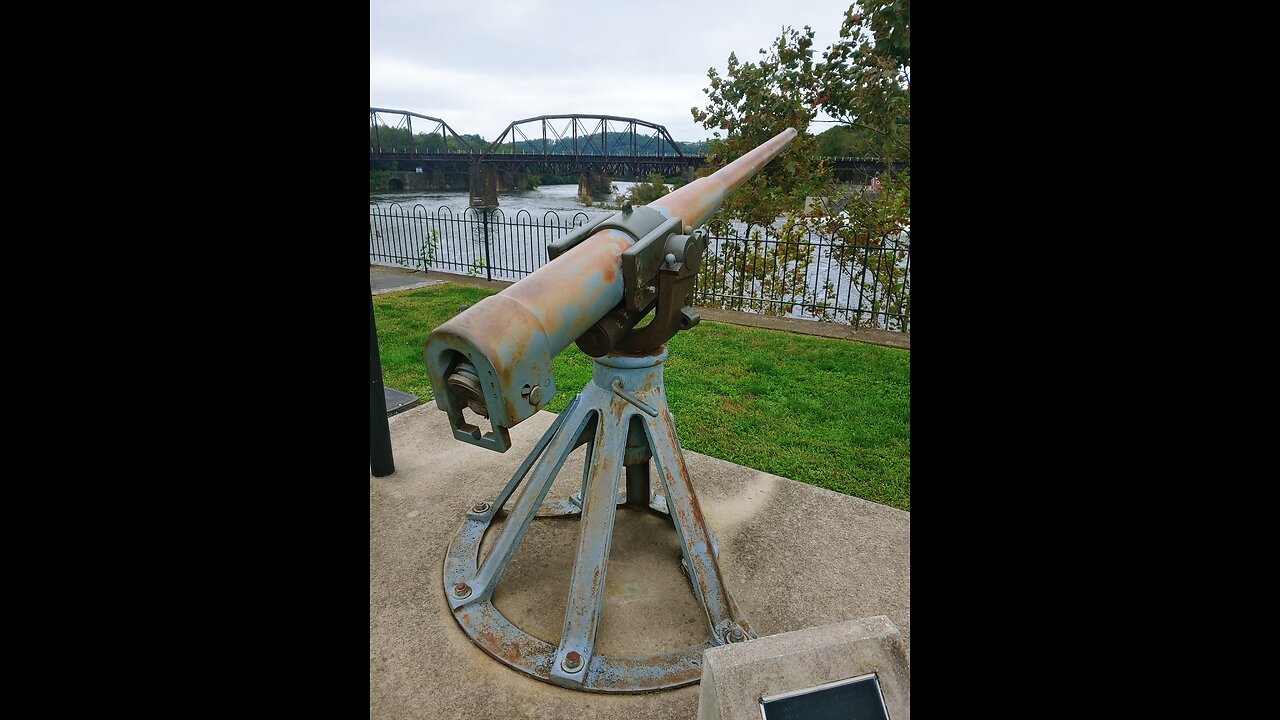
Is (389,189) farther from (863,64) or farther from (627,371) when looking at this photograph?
(627,371)

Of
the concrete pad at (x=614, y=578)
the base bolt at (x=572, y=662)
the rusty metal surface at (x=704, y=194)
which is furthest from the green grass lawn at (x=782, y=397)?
the base bolt at (x=572, y=662)

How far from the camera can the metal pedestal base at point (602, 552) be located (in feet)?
7.91

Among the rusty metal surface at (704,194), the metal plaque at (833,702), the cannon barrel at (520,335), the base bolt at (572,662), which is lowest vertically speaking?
the base bolt at (572,662)

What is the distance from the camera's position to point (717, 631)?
2539 millimetres

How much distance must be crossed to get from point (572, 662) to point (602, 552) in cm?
42

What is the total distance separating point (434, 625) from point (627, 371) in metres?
1.38

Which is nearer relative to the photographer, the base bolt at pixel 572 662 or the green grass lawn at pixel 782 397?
the base bolt at pixel 572 662

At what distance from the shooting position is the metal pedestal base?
7.91ft

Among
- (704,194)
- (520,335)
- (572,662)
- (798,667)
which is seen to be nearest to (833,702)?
(798,667)

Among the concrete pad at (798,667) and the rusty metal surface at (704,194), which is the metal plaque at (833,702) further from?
the rusty metal surface at (704,194)

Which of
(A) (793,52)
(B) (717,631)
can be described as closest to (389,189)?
(A) (793,52)

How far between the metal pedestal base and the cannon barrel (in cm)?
54

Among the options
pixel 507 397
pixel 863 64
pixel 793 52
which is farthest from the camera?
pixel 793 52

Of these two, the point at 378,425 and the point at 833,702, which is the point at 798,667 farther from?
the point at 378,425
